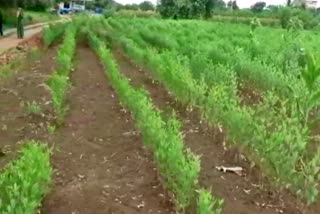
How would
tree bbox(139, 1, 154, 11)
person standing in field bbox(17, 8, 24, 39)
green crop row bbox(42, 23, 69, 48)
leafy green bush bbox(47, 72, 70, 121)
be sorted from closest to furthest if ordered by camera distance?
leafy green bush bbox(47, 72, 70, 121) → green crop row bbox(42, 23, 69, 48) → person standing in field bbox(17, 8, 24, 39) → tree bbox(139, 1, 154, 11)

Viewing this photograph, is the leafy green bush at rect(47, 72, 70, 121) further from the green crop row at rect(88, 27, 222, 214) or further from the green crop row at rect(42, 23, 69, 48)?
the green crop row at rect(42, 23, 69, 48)

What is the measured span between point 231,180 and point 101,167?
4.10 feet

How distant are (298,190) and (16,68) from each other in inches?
399

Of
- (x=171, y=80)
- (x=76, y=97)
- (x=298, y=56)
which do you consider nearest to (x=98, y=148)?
(x=171, y=80)

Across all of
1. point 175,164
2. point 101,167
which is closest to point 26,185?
point 175,164

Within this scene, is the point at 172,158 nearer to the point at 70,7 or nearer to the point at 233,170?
the point at 233,170

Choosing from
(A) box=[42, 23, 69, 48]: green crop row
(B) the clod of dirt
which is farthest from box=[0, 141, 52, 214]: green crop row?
(A) box=[42, 23, 69, 48]: green crop row

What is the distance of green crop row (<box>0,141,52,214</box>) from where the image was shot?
387cm

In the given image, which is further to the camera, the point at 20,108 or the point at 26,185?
the point at 20,108

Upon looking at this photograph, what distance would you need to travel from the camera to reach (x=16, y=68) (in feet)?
46.8

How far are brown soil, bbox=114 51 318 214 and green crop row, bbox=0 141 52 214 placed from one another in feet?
4.70

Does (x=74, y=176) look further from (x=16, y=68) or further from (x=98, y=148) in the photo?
(x=16, y=68)

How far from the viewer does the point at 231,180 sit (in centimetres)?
568

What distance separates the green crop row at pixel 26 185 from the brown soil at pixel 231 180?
143 centimetres
